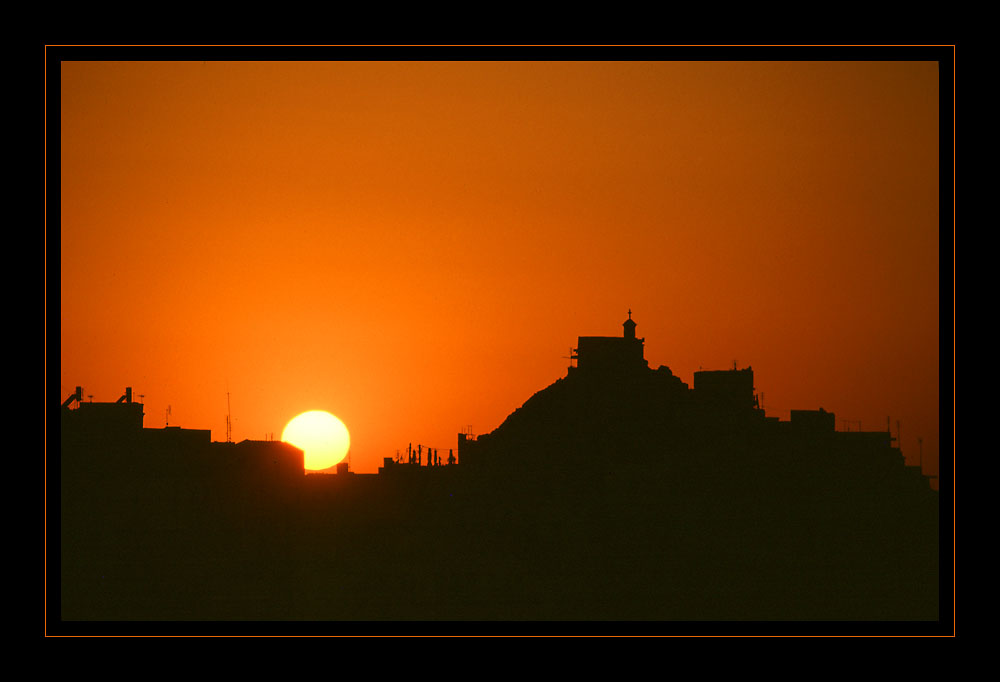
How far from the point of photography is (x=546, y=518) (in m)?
39.5

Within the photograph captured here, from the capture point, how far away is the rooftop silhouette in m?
34.4

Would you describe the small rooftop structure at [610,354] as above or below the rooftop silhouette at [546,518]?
above

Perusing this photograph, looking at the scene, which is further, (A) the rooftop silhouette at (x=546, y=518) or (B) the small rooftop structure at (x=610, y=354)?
(B) the small rooftop structure at (x=610, y=354)

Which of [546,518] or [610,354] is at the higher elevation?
[610,354]

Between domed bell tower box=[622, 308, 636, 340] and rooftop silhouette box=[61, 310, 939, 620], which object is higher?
domed bell tower box=[622, 308, 636, 340]

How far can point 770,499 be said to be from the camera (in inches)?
1572

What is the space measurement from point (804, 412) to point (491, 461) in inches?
369

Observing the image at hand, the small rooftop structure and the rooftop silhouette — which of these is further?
the small rooftop structure

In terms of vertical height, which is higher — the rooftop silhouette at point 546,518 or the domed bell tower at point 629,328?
the domed bell tower at point 629,328

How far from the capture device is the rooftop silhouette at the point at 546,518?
1356 inches

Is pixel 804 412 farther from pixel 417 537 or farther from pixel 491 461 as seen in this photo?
pixel 417 537

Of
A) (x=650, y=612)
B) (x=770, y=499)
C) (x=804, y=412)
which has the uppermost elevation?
(x=804, y=412)

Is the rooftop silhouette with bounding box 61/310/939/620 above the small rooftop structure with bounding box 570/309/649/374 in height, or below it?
below
